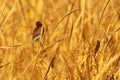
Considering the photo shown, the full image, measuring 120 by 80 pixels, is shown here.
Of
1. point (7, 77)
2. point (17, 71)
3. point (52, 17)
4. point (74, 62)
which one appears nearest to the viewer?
point (74, 62)

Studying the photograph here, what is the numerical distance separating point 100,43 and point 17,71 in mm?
487

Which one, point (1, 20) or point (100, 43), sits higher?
point (1, 20)

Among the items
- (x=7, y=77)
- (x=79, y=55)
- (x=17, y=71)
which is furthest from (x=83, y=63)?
(x=17, y=71)

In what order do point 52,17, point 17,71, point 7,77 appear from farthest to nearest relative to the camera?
point 52,17 → point 17,71 → point 7,77

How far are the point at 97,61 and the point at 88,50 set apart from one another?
0.06 meters

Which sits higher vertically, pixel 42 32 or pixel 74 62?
pixel 42 32

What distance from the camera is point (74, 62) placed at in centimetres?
187

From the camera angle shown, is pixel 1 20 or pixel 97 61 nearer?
pixel 97 61

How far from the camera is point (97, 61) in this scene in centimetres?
194

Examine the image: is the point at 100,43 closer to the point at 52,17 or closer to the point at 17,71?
the point at 17,71

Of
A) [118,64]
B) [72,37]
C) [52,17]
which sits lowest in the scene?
[118,64]

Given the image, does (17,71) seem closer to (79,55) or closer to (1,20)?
(1,20)

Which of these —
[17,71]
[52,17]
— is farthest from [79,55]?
[52,17]

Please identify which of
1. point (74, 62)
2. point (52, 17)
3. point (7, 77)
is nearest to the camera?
point (74, 62)
